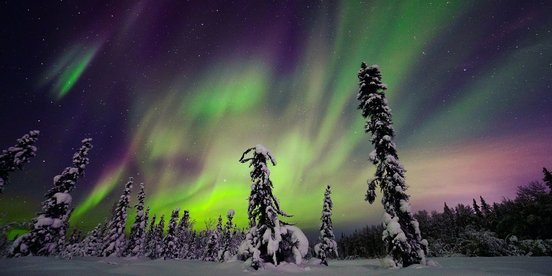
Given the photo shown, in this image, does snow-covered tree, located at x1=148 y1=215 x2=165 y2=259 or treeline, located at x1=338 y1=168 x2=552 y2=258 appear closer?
treeline, located at x1=338 y1=168 x2=552 y2=258

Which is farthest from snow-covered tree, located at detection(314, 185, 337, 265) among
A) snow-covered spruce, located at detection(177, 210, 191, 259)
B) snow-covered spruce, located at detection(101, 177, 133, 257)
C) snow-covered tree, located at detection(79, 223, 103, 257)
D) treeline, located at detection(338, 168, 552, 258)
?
snow-covered tree, located at detection(79, 223, 103, 257)

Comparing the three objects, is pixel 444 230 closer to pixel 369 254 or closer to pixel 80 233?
pixel 369 254

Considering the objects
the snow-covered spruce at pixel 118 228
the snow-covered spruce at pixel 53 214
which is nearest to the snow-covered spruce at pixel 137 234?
the snow-covered spruce at pixel 118 228

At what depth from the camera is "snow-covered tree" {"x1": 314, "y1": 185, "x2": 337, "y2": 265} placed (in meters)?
39.9

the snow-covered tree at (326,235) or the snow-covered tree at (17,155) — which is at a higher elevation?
the snow-covered tree at (17,155)

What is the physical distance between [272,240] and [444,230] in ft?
405

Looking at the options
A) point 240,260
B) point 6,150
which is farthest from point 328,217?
point 6,150

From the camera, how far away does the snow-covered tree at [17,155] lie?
24594 mm

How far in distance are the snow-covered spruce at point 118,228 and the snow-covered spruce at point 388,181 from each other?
46.6 meters

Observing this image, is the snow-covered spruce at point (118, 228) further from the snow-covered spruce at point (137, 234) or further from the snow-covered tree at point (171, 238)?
the snow-covered tree at point (171, 238)

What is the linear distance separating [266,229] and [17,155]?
25.1m

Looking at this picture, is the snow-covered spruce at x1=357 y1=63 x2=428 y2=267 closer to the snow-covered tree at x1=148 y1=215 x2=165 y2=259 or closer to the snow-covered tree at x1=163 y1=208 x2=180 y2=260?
the snow-covered tree at x1=163 y1=208 x2=180 y2=260

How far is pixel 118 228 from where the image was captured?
162ft

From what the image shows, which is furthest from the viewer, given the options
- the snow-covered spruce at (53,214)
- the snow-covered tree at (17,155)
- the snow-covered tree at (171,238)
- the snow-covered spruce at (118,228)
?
the snow-covered tree at (171,238)
